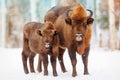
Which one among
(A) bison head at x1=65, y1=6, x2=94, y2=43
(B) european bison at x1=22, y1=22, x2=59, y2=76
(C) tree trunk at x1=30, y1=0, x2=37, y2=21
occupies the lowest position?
(B) european bison at x1=22, y1=22, x2=59, y2=76

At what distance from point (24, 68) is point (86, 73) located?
0.86 feet

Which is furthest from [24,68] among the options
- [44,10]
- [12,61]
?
[44,10]

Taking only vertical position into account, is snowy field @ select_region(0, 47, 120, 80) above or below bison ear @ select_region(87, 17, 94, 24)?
below

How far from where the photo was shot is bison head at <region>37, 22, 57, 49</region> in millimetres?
1496

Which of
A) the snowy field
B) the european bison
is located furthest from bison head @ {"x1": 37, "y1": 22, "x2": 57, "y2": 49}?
the snowy field

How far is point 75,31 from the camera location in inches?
58.3

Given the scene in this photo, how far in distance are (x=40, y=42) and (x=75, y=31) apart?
0.15 metres

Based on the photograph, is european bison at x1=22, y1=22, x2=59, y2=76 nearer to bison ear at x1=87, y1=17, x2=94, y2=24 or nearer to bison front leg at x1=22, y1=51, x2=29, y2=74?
bison front leg at x1=22, y1=51, x2=29, y2=74

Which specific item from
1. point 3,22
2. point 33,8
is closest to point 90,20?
point 33,8

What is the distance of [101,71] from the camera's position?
64.1 inches

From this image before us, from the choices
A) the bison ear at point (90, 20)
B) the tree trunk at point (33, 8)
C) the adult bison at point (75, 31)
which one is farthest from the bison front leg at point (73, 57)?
the tree trunk at point (33, 8)

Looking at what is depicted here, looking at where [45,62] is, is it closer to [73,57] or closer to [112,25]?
[73,57]

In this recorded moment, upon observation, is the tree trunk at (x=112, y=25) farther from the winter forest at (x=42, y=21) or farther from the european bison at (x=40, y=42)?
the european bison at (x=40, y=42)

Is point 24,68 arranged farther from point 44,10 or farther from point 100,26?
point 100,26
